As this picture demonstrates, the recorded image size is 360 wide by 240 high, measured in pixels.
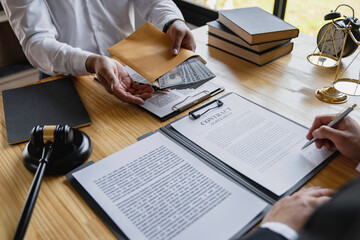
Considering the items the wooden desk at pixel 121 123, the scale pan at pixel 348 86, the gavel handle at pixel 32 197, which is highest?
the scale pan at pixel 348 86

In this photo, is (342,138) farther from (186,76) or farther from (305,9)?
(305,9)

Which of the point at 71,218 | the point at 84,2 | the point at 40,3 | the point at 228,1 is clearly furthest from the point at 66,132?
the point at 228,1

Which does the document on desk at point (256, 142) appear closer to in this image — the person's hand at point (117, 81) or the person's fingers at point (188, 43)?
the person's hand at point (117, 81)

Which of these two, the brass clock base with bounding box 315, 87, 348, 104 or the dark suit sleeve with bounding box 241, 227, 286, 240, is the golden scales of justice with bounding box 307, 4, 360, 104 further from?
the dark suit sleeve with bounding box 241, 227, 286, 240

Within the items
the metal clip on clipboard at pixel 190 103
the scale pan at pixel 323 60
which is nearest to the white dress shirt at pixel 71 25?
the metal clip on clipboard at pixel 190 103

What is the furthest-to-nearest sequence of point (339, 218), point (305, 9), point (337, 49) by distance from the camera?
point (305, 9) < point (337, 49) < point (339, 218)

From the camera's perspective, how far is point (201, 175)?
0.71 meters

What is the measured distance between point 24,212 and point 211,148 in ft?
1.47

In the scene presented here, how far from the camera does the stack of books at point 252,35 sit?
1.17m

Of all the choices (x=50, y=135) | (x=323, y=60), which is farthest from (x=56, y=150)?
(x=323, y=60)

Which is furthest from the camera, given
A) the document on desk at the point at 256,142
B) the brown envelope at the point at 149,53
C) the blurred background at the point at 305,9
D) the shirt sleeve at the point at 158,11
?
the blurred background at the point at 305,9

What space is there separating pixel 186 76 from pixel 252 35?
29cm

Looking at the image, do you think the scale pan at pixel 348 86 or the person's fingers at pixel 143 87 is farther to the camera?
the person's fingers at pixel 143 87

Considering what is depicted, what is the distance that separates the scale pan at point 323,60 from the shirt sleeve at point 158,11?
0.61 m
